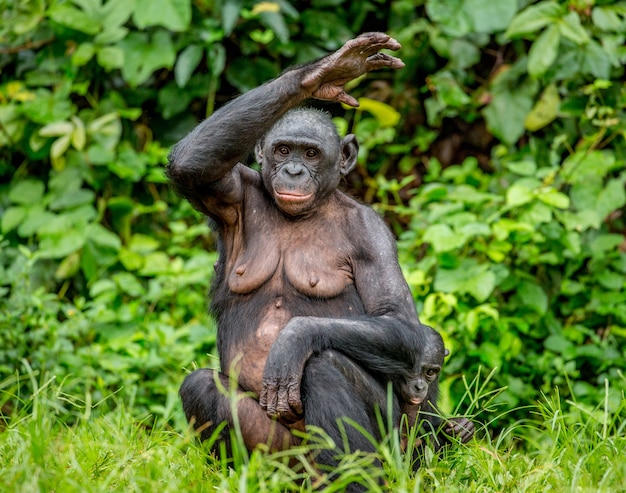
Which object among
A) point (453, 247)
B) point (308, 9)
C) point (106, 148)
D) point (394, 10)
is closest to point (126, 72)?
point (106, 148)

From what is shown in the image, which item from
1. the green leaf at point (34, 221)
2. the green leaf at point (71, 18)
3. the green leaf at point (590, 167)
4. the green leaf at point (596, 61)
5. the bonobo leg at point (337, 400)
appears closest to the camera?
the bonobo leg at point (337, 400)

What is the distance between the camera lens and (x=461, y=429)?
452 centimetres

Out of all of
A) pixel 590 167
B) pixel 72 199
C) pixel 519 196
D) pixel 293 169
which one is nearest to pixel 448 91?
pixel 590 167

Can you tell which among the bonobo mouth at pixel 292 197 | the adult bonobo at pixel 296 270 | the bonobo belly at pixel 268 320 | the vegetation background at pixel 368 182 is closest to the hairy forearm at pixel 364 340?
the adult bonobo at pixel 296 270

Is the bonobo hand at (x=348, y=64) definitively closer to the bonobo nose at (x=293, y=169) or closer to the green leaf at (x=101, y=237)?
the bonobo nose at (x=293, y=169)

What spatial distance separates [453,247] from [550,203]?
2.51 feet

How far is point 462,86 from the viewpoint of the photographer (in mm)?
8539

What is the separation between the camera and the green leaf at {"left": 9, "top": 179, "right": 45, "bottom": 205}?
790cm

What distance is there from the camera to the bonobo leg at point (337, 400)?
154 inches

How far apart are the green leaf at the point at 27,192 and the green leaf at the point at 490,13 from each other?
12.8ft

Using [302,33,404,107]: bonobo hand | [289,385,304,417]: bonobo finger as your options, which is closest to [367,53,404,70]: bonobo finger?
[302,33,404,107]: bonobo hand

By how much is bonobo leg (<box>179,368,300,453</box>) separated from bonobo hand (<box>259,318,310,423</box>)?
0.22m

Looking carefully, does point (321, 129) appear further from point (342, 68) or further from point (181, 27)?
point (181, 27)

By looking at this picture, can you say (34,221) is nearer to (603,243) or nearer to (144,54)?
(144,54)
